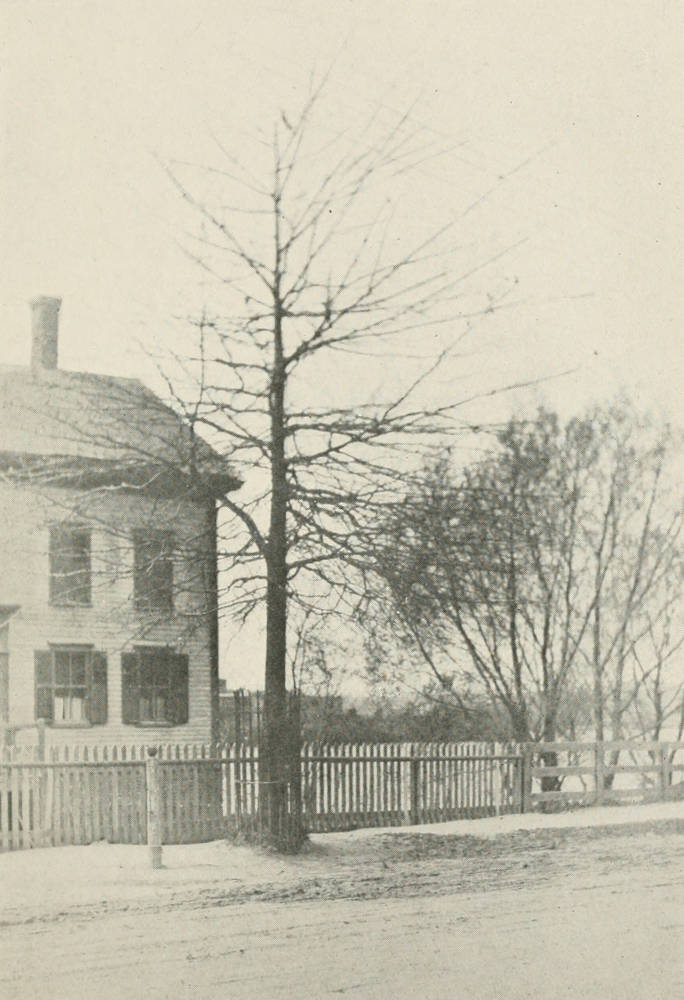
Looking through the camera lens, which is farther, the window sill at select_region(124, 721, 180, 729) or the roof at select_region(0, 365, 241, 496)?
the window sill at select_region(124, 721, 180, 729)

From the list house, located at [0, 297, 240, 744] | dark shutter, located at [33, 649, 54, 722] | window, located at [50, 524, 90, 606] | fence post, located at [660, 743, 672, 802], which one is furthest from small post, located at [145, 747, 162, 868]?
fence post, located at [660, 743, 672, 802]

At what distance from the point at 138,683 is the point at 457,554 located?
11.1 m

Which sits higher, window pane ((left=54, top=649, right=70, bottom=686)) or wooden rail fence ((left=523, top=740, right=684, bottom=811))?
window pane ((left=54, top=649, right=70, bottom=686))

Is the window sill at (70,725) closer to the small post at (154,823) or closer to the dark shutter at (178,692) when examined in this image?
the dark shutter at (178,692)

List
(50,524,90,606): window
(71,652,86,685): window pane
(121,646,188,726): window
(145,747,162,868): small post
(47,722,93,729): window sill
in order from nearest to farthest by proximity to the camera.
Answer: (145,747,162,868): small post < (50,524,90,606): window < (47,722,93,729): window sill < (71,652,86,685): window pane < (121,646,188,726): window

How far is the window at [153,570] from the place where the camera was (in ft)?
41.9

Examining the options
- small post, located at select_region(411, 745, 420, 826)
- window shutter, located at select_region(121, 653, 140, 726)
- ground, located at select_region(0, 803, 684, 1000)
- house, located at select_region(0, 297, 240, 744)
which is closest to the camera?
ground, located at select_region(0, 803, 684, 1000)

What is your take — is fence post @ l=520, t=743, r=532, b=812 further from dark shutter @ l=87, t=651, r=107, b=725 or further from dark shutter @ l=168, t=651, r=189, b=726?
dark shutter @ l=87, t=651, r=107, b=725

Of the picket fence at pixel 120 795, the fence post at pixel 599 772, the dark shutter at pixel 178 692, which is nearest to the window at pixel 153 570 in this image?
the picket fence at pixel 120 795

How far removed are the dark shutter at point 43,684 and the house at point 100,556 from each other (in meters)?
0.03

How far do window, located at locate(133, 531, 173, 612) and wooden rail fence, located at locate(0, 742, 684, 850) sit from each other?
5.16 ft

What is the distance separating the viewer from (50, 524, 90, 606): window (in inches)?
518

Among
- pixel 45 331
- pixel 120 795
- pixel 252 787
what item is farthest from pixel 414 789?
pixel 45 331

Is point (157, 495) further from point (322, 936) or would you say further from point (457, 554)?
point (322, 936)
